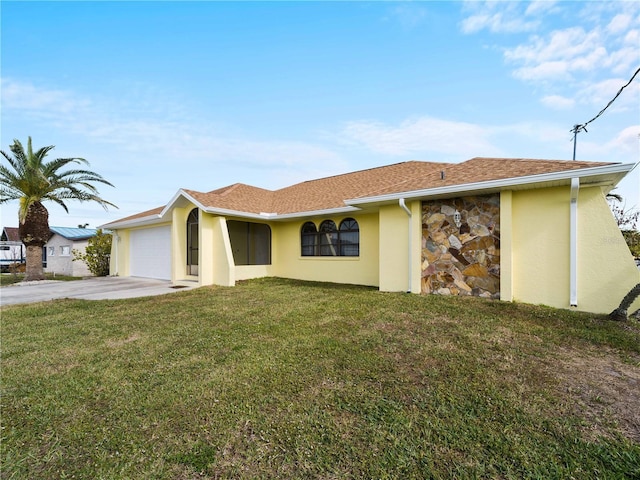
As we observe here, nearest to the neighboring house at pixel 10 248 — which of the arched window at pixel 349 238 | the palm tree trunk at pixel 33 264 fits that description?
the palm tree trunk at pixel 33 264

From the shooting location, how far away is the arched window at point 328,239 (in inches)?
510

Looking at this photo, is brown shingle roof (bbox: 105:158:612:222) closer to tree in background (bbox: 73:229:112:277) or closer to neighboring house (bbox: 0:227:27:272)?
tree in background (bbox: 73:229:112:277)

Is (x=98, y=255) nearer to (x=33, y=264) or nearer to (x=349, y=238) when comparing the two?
(x=33, y=264)

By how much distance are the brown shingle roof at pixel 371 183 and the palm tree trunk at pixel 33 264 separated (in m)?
10.7

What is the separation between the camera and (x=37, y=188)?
1520 cm

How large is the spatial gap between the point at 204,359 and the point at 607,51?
11794 mm

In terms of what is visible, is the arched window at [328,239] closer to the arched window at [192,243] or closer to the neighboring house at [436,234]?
the neighboring house at [436,234]

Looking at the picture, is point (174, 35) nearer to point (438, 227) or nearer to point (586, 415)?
point (438, 227)

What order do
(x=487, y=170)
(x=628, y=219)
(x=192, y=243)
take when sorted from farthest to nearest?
(x=628, y=219), (x=192, y=243), (x=487, y=170)

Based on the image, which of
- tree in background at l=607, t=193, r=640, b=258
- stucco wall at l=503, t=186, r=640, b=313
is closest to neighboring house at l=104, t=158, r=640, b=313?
stucco wall at l=503, t=186, r=640, b=313

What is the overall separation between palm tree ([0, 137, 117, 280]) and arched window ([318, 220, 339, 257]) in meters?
12.4

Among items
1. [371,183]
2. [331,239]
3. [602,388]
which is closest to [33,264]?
[331,239]

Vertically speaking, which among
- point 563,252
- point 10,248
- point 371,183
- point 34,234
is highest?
point 371,183

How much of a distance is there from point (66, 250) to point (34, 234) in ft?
22.9
